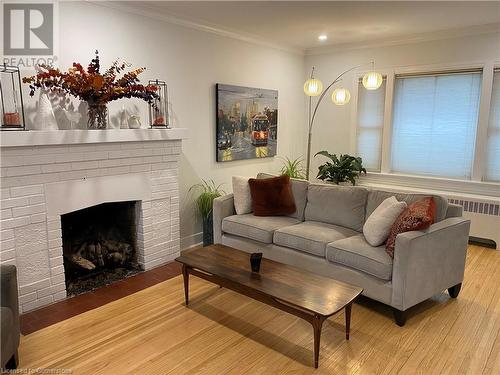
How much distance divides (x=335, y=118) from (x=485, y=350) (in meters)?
3.85

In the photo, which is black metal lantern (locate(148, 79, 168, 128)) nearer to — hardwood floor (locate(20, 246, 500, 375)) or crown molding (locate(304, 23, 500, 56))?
hardwood floor (locate(20, 246, 500, 375))

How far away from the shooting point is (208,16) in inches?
156

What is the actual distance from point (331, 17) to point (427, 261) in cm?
269

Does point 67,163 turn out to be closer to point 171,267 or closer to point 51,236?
point 51,236

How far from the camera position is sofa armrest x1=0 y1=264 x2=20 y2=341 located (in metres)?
2.09

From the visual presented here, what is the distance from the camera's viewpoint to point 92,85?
Answer: 9.95 feet

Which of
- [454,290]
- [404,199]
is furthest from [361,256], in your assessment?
[454,290]

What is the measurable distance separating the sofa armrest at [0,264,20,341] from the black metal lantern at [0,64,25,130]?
1142mm

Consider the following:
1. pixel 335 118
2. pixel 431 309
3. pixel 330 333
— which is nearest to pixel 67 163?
pixel 330 333

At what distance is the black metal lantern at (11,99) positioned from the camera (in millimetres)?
2748

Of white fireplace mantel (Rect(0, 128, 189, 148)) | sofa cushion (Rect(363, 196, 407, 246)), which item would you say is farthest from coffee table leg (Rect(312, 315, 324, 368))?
white fireplace mantel (Rect(0, 128, 189, 148))

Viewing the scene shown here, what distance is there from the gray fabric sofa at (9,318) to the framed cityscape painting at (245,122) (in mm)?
2846

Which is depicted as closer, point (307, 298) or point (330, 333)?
point (307, 298)

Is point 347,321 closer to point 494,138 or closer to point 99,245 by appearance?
point 99,245
